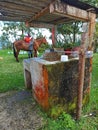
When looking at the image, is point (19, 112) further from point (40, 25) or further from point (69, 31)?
point (69, 31)

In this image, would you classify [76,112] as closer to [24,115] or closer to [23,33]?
[24,115]

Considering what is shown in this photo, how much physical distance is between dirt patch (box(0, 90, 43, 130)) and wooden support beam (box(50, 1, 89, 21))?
2.19 m

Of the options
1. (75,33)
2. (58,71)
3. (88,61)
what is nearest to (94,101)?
(88,61)

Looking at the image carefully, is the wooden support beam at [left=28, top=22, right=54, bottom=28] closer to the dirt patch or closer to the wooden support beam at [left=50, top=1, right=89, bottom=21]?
the wooden support beam at [left=50, top=1, right=89, bottom=21]

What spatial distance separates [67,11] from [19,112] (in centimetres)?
243

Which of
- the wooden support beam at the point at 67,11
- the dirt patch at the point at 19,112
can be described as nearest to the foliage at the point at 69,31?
the dirt patch at the point at 19,112

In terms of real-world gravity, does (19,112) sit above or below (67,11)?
below

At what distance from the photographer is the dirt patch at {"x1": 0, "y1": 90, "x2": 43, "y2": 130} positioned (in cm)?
328

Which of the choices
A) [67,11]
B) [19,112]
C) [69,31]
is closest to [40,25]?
[67,11]

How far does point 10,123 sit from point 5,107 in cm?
73

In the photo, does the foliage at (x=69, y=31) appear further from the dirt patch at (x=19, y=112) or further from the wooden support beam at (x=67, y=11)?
the wooden support beam at (x=67, y=11)

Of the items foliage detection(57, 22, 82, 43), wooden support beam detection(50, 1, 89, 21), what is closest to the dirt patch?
wooden support beam detection(50, 1, 89, 21)

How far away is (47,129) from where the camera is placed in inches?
124

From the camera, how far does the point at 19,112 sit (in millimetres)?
3727
